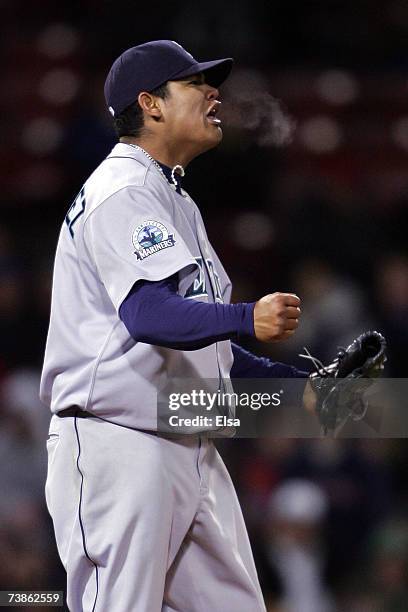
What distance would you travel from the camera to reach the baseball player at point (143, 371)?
163 cm

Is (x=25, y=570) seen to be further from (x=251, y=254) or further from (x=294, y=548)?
(x=251, y=254)

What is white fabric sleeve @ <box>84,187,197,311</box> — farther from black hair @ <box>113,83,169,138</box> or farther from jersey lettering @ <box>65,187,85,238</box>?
black hair @ <box>113,83,169,138</box>

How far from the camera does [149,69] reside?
1900mm

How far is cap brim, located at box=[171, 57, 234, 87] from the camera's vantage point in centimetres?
191

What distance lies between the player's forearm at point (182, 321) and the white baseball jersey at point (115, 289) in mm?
41

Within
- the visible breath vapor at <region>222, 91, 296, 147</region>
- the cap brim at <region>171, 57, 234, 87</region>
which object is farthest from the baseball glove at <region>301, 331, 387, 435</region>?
the visible breath vapor at <region>222, 91, 296, 147</region>

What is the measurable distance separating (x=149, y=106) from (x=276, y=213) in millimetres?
1995

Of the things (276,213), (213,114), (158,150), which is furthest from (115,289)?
(276,213)

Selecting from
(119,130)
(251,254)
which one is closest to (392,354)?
(251,254)

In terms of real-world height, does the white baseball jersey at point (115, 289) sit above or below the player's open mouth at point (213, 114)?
below

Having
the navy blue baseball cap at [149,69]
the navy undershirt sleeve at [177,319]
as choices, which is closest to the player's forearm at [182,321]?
the navy undershirt sleeve at [177,319]

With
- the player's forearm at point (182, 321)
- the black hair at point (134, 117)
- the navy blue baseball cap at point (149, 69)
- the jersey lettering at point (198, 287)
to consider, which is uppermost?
the navy blue baseball cap at point (149, 69)

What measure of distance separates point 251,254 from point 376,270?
1.50 ft

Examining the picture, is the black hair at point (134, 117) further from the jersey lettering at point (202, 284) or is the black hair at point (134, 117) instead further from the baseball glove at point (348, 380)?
the baseball glove at point (348, 380)
